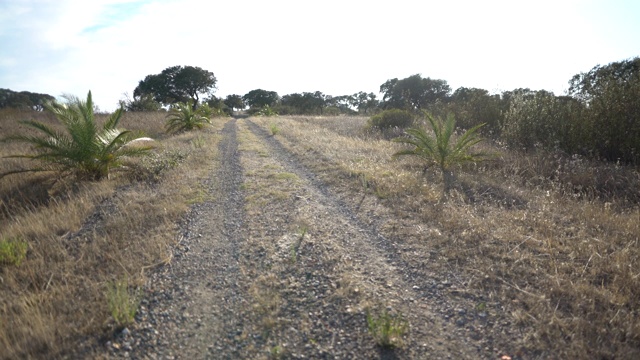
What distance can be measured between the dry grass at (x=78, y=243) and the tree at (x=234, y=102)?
176 feet

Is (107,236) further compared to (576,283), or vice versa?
(107,236)

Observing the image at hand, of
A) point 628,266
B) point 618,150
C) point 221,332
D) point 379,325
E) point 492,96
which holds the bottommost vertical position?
point 221,332

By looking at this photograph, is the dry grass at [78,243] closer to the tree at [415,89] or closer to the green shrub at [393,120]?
the green shrub at [393,120]

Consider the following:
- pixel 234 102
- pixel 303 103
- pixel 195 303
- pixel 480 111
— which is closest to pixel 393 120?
pixel 480 111

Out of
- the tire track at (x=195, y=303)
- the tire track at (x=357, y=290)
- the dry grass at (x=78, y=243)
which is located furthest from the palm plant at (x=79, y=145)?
the tire track at (x=357, y=290)

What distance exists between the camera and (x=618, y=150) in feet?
22.8

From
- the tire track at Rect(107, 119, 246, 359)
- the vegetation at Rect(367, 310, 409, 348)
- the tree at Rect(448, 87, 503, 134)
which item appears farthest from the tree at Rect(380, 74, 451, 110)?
the vegetation at Rect(367, 310, 409, 348)

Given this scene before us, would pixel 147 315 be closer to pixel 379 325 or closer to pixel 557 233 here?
pixel 379 325

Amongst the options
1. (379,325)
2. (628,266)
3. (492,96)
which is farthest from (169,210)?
(492,96)

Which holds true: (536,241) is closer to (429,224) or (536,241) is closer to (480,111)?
(429,224)

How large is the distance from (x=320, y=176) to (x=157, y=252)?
12.4 ft

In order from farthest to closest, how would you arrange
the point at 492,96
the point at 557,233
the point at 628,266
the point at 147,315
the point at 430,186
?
the point at 492,96 < the point at 430,186 < the point at 557,233 < the point at 628,266 < the point at 147,315

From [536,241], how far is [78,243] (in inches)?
208

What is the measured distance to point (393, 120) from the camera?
1472cm
